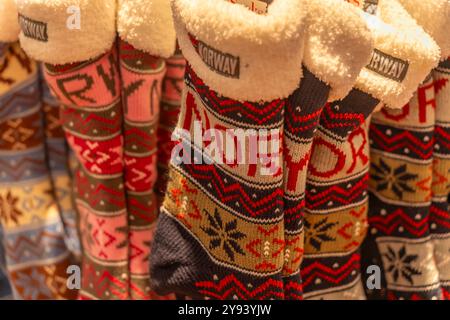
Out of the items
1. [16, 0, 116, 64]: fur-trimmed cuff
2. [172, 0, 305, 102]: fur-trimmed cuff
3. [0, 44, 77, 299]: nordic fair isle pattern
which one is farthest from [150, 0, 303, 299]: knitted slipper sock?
[0, 44, 77, 299]: nordic fair isle pattern

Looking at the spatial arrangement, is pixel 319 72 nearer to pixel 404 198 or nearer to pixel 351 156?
pixel 351 156

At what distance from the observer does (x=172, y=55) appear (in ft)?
2.50

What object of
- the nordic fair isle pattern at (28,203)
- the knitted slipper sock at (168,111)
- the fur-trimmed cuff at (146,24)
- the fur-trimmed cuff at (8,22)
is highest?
the fur-trimmed cuff at (146,24)

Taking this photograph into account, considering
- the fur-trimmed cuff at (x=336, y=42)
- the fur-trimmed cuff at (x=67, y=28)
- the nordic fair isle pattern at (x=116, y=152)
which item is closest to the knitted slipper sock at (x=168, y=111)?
the nordic fair isle pattern at (x=116, y=152)

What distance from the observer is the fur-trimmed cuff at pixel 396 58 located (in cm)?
61

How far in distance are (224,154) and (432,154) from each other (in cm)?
29

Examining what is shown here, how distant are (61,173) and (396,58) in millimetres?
553

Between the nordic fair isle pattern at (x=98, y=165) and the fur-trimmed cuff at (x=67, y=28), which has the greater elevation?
the fur-trimmed cuff at (x=67, y=28)

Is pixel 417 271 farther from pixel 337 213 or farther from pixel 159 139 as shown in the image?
pixel 159 139

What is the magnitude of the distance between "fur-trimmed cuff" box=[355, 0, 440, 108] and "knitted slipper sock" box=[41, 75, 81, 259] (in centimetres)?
49

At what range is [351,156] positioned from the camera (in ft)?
2.26

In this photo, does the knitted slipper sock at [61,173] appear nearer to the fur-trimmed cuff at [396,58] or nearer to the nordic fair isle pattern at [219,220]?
the nordic fair isle pattern at [219,220]

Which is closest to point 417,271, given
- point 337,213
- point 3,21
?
point 337,213

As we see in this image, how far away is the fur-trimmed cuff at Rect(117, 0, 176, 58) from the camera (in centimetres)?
67
